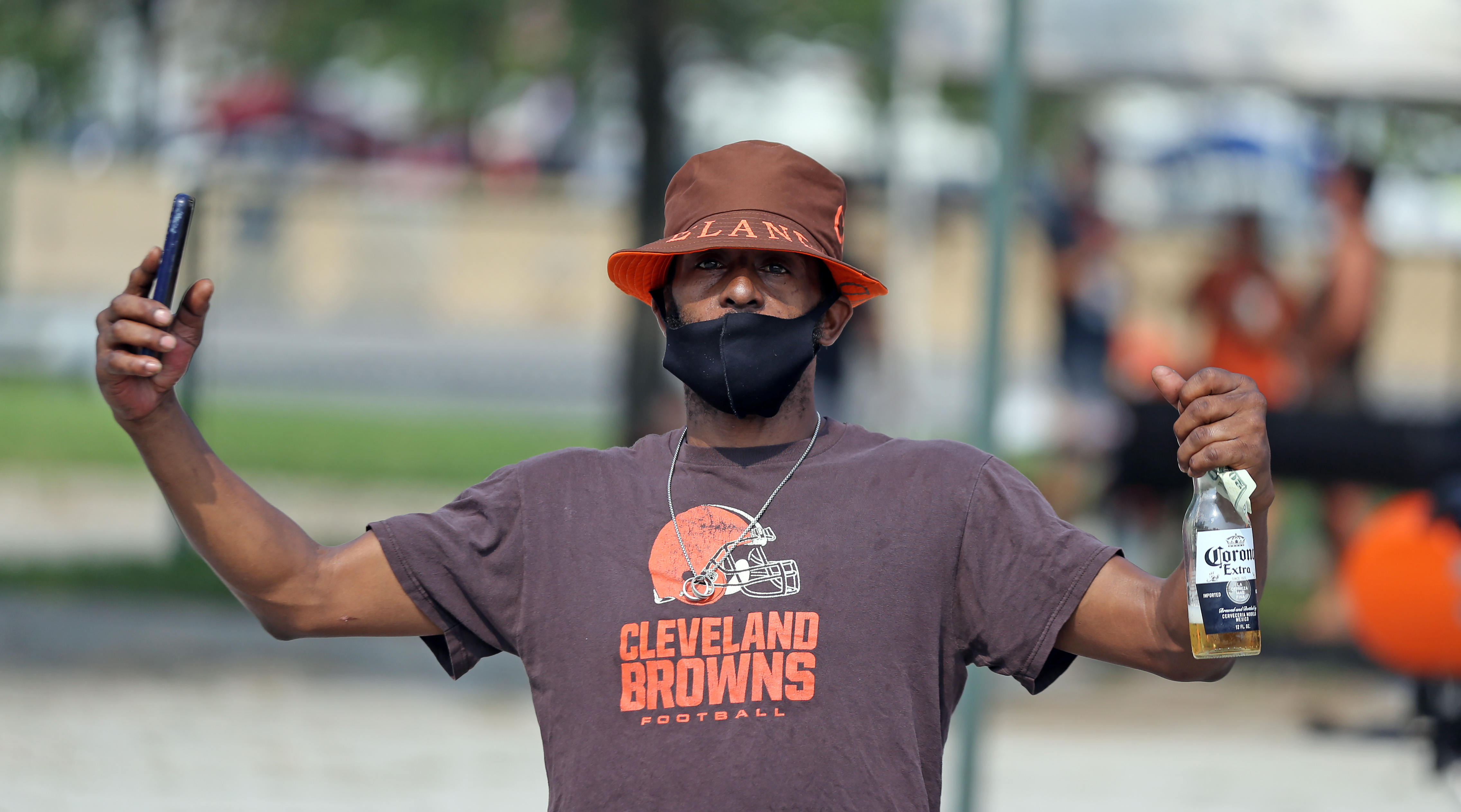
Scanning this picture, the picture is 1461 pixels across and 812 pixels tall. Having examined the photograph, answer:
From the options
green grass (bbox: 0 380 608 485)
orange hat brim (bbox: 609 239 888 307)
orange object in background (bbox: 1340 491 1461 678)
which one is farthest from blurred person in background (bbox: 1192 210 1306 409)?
orange hat brim (bbox: 609 239 888 307)

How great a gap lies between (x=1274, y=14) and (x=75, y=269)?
1673 cm

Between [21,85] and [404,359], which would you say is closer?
[21,85]

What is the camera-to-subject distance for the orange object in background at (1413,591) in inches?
192

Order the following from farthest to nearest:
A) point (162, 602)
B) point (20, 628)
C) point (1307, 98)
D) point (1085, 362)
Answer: point (1085, 362), point (1307, 98), point (162, 602), point (20, 628)

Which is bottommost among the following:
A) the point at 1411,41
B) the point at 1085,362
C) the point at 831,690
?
the point at 831,690

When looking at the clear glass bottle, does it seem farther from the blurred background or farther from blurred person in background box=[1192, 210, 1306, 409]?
blurred person in background box=[1192, 210, 1306, 409]

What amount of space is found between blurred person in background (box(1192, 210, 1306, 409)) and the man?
671cm

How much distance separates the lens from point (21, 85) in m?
14.4

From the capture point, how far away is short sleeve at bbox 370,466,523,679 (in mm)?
2557

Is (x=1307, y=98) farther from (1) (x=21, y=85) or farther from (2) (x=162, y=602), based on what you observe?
(1) (x=21, y=85)

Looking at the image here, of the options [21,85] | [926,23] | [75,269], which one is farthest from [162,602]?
[75,269]

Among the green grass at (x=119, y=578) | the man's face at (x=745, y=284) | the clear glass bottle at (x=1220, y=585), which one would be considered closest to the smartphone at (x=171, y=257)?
the man's face at (x=745, y=284)

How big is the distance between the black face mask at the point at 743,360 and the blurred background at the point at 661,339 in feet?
6.44

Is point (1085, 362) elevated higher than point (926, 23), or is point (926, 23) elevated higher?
point (926, 23)
